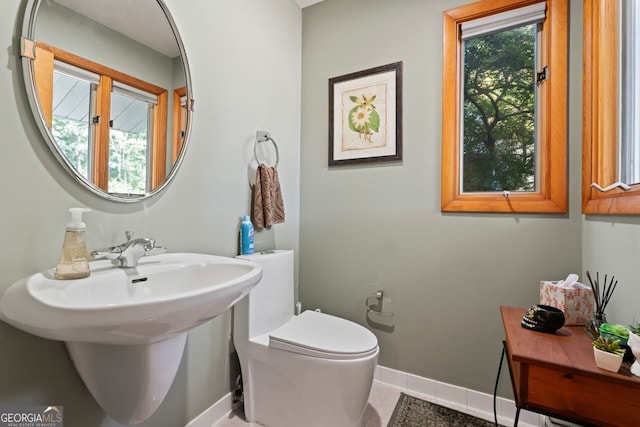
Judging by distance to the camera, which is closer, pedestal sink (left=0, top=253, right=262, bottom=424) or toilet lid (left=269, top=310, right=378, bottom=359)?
pedestal sink (left=0, top=253, right=262, bottom=424)

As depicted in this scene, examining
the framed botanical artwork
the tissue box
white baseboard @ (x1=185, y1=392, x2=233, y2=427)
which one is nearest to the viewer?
the tissue box

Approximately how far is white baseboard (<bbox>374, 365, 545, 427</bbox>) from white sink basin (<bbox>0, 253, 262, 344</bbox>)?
4.06 feet

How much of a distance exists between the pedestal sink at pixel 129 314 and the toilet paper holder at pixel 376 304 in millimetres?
984

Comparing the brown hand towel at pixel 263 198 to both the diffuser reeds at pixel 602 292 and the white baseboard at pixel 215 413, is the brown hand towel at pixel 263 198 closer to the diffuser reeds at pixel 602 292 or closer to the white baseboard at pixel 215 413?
the white baseboard at pixel 215 413

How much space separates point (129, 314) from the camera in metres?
0.60

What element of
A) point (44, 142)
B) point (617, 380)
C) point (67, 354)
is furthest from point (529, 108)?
point (67, 354)

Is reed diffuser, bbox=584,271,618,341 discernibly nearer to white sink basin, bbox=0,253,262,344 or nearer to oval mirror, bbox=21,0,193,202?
white sink basin, bbox=0,253,262,344

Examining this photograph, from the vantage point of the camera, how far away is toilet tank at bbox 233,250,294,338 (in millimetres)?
1374

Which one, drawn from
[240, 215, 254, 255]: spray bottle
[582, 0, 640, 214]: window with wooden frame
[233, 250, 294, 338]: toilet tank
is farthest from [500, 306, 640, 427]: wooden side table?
[240, 215, 254, 255]: spray bottle

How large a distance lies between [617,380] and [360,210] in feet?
4.28

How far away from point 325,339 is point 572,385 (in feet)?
2.78

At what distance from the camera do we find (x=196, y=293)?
69cm

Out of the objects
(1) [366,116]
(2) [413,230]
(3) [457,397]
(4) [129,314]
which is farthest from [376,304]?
(4) [129,314]

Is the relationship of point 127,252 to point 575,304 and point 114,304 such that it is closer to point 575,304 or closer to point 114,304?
point 114,304
